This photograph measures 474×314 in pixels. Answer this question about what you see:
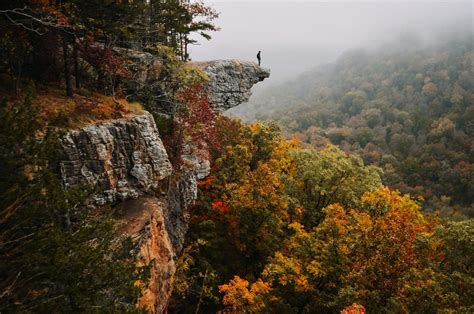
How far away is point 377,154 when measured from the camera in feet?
380

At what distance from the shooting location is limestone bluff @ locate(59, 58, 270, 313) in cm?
1279

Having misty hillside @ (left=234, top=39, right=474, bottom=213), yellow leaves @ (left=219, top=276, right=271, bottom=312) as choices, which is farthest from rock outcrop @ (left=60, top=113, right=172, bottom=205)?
misty hillside @ (left=234, top=39, right=474, bottom=213)

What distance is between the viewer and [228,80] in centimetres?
2648

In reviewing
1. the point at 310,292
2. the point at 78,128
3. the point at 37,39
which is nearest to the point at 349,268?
the point at 310,292

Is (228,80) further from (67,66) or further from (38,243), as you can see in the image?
(38,243)

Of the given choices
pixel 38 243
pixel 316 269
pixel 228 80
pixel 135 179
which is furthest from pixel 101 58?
pixel 316 269

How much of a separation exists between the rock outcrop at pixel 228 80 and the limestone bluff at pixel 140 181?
23.1ft

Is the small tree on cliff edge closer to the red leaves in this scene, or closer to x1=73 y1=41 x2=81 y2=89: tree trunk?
x1=73 y1=41 x2=81 y2=89: tree trunk

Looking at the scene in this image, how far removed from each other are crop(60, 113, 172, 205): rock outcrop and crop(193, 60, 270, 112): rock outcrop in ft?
33.0

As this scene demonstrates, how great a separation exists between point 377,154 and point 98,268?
118375 mm

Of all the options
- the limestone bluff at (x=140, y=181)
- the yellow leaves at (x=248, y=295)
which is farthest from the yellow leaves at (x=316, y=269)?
the limestone bluff at (x=140, y=181)

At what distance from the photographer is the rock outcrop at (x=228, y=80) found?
2577 cm

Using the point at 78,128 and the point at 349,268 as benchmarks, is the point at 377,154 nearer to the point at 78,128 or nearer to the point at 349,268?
the point at 349,268

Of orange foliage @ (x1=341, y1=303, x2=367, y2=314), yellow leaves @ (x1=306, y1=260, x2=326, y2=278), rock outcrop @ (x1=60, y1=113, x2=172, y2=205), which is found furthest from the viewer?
yellow leaves @ (x1=306, y1=260, x2=326, y2=278)
